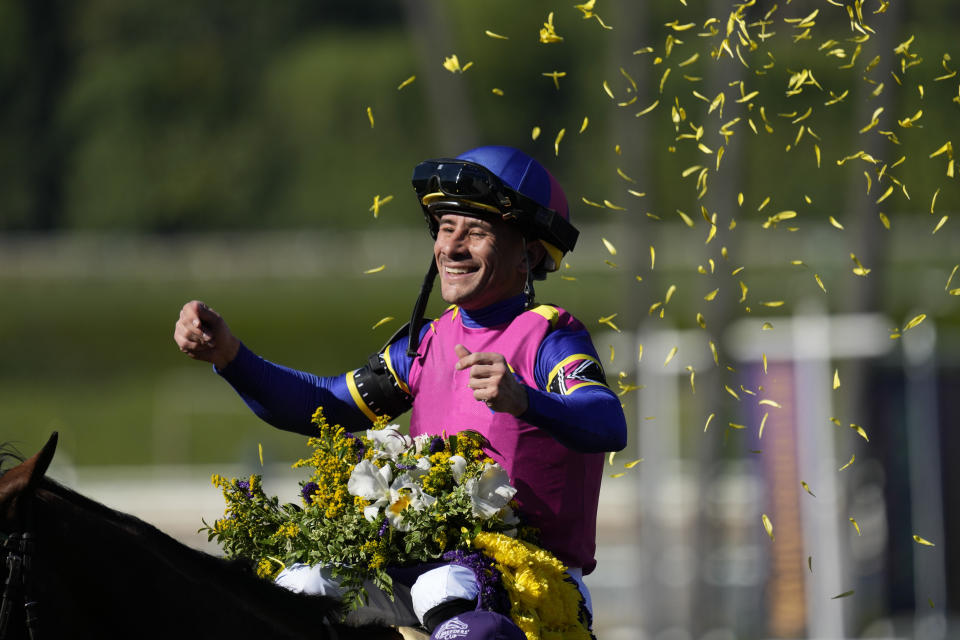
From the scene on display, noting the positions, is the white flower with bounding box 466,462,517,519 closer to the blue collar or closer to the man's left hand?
the man's left hand

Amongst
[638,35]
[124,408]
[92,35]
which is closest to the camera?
[638,35]

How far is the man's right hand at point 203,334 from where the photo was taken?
3754 mm

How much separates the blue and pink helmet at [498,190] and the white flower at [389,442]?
25.3 inches

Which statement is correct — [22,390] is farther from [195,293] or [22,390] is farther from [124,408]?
[195,293]

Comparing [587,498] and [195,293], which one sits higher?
[195,293]

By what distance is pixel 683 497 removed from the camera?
66.6ft

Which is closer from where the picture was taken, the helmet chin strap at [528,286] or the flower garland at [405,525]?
the flower garland at [405,525]

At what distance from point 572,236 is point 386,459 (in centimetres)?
85

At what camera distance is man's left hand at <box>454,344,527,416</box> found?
10.6 feet

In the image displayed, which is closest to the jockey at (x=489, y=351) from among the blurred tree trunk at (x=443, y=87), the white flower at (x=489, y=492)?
the white flower at (x=489, y=492)

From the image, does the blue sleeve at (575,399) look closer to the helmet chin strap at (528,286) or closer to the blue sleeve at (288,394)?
the helmet chin strap at (528,286)

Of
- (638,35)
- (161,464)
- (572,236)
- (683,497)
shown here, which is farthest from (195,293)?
(572,236)

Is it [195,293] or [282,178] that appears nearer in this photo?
[195,293]

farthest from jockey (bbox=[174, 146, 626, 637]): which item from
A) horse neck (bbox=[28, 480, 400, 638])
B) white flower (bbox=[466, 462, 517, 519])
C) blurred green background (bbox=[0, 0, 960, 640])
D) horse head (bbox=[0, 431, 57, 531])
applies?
blurred green background (bbox=[0, 0, 960, 640])
